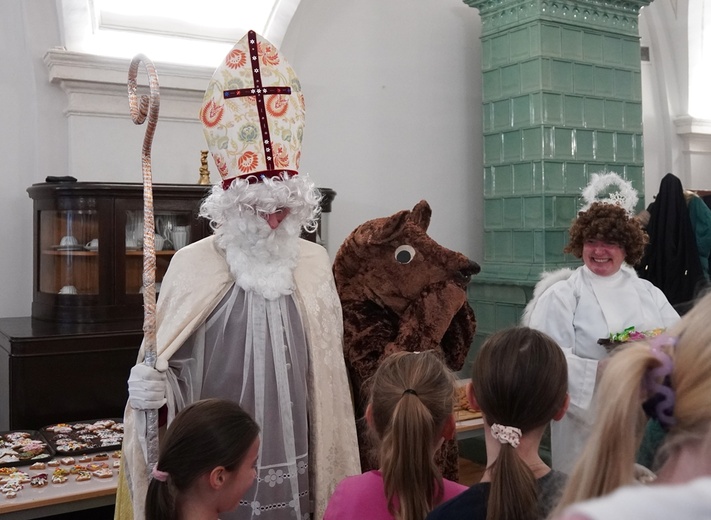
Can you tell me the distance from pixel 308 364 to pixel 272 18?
133 inches

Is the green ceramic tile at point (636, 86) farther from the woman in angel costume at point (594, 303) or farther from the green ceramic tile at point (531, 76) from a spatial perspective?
the woman in angel costume at point (594, 303)

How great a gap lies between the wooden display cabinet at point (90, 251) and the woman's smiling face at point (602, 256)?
2430mm

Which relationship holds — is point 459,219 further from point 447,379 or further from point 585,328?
point 447,379

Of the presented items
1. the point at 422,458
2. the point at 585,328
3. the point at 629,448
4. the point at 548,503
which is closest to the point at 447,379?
the point at 422,458

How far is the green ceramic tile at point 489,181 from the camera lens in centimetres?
616

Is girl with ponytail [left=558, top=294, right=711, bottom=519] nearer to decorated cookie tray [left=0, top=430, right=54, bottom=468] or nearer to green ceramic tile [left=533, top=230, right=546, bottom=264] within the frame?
decorated cookie tray [left=0, top=430, right=54, bottom=468]

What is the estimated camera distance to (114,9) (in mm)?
4953

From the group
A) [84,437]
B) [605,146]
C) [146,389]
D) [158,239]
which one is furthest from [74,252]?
[605,146]

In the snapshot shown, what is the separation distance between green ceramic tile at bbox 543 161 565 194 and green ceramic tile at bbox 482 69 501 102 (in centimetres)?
71

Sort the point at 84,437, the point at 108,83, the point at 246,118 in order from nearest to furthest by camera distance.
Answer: the point at 246,118 < the point at 84,437 < the point at 108,83

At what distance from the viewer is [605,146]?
6031 millimetres

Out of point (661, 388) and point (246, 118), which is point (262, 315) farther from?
point (661, 388)

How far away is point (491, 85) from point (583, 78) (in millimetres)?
686

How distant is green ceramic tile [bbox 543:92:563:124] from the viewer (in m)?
5.73
